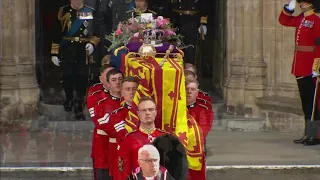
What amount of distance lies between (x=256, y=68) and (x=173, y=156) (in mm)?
6625

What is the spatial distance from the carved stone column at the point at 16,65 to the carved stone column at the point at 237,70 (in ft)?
9.28

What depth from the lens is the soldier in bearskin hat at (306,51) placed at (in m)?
10.6

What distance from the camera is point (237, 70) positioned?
12.3m

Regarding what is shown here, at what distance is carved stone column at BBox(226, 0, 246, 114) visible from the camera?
12.2 meters

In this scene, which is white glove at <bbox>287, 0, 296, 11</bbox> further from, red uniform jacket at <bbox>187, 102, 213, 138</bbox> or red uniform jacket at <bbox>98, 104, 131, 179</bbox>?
red uniform jacket at <bbox>98, 104, 131, 179</bbox>

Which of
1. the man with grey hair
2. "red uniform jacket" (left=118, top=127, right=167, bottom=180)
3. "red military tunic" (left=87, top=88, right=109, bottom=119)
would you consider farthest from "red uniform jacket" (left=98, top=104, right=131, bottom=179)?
the man with grey hair

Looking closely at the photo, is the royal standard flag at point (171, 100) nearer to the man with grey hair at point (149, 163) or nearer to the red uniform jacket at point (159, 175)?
the red uniform jacket at point (159, 175)

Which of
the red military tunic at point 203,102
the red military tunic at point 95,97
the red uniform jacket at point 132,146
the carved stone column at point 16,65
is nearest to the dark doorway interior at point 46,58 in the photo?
the carved stone column at point 16,65

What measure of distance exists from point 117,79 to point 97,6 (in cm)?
550

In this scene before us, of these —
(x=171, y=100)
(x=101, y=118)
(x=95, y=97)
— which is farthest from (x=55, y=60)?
(x=171, y=100)

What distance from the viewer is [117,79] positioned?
732 cm

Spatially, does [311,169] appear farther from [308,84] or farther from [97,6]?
[97,6]

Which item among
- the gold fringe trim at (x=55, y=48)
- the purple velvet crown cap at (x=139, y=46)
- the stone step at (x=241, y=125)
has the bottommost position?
the stone step at (x=241, y=125)

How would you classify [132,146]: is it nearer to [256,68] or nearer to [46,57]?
[256,68]
